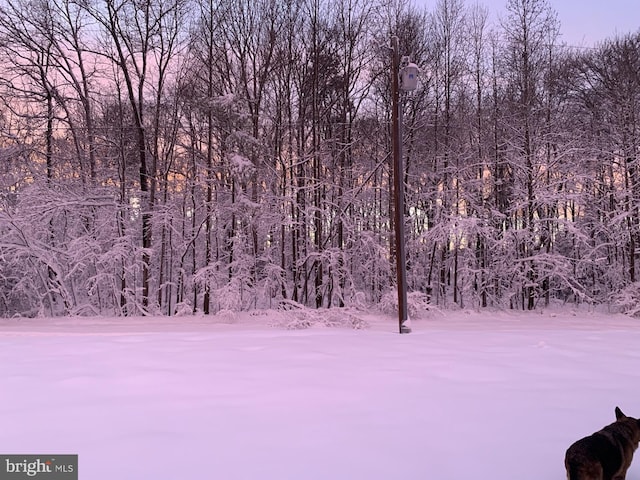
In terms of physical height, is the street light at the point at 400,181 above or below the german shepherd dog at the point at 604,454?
above

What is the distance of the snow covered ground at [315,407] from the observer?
2.67 m

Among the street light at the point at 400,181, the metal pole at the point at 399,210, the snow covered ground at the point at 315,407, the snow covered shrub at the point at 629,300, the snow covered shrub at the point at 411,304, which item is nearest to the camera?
the snow covered ground at the point at 315,407

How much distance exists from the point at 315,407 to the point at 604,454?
7.51 feet

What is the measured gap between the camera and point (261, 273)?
1526cm

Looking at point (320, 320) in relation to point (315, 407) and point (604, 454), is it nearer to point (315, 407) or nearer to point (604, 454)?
point (315, 407)

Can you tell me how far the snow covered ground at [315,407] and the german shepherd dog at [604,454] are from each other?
46cm

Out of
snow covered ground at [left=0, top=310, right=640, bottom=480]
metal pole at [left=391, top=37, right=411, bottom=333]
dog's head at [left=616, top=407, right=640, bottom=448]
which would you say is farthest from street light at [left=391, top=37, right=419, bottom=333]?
dog's head at [left=616, top=407, right=640, bottom=448]

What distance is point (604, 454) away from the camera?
6.63 feet

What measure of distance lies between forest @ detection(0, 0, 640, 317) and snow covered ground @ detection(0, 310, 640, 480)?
8.19 meters

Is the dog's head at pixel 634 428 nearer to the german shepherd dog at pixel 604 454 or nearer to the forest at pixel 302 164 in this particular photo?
the german shepherd dog at pixel 604 454

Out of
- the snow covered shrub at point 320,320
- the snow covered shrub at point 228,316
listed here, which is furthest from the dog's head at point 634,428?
the snow covered shrub at point 228,316

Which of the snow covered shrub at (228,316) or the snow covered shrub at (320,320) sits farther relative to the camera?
the snow covered shrub at (228,316)

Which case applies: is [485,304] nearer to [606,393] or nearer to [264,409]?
[606,393]

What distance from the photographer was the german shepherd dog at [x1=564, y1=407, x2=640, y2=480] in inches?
77.0
